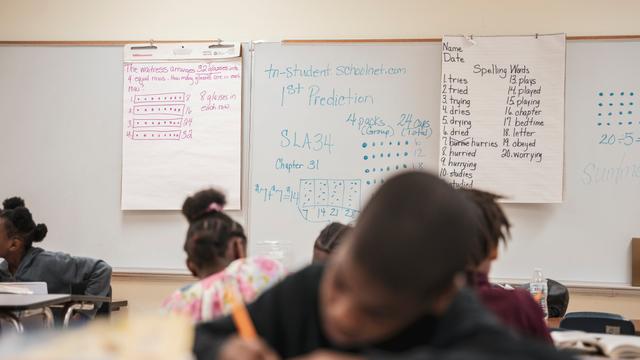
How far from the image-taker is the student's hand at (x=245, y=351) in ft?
2.83

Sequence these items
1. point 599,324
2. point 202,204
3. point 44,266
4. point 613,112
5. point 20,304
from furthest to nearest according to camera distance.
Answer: point 613,112, point 44,266, point 599,324, point 20,304, point 202,204

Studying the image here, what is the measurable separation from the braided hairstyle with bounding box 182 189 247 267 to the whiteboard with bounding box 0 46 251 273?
2674 mm

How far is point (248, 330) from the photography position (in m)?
0.99

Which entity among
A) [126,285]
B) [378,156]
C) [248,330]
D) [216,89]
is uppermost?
[216,89]

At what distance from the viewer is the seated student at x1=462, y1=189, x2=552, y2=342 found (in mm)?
1436

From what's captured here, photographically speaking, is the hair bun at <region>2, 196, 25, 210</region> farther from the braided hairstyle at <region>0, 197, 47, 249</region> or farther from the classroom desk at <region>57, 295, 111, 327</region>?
the classroom desk at <region>57, 295, 111, 327</region>

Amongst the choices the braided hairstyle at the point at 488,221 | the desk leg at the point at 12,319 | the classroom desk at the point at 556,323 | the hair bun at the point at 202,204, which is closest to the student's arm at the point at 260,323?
the braided hairstyle at the point at 488,221

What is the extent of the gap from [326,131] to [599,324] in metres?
2.00

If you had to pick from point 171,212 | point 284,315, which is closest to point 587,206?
point 171,212

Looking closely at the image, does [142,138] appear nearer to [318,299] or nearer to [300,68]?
[300,68]

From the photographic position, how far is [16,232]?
418cm

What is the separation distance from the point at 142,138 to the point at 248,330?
3919 millimetres

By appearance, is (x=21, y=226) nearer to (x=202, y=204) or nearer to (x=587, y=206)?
(x=202, y=204)

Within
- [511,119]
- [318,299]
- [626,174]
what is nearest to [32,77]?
[511,119]
